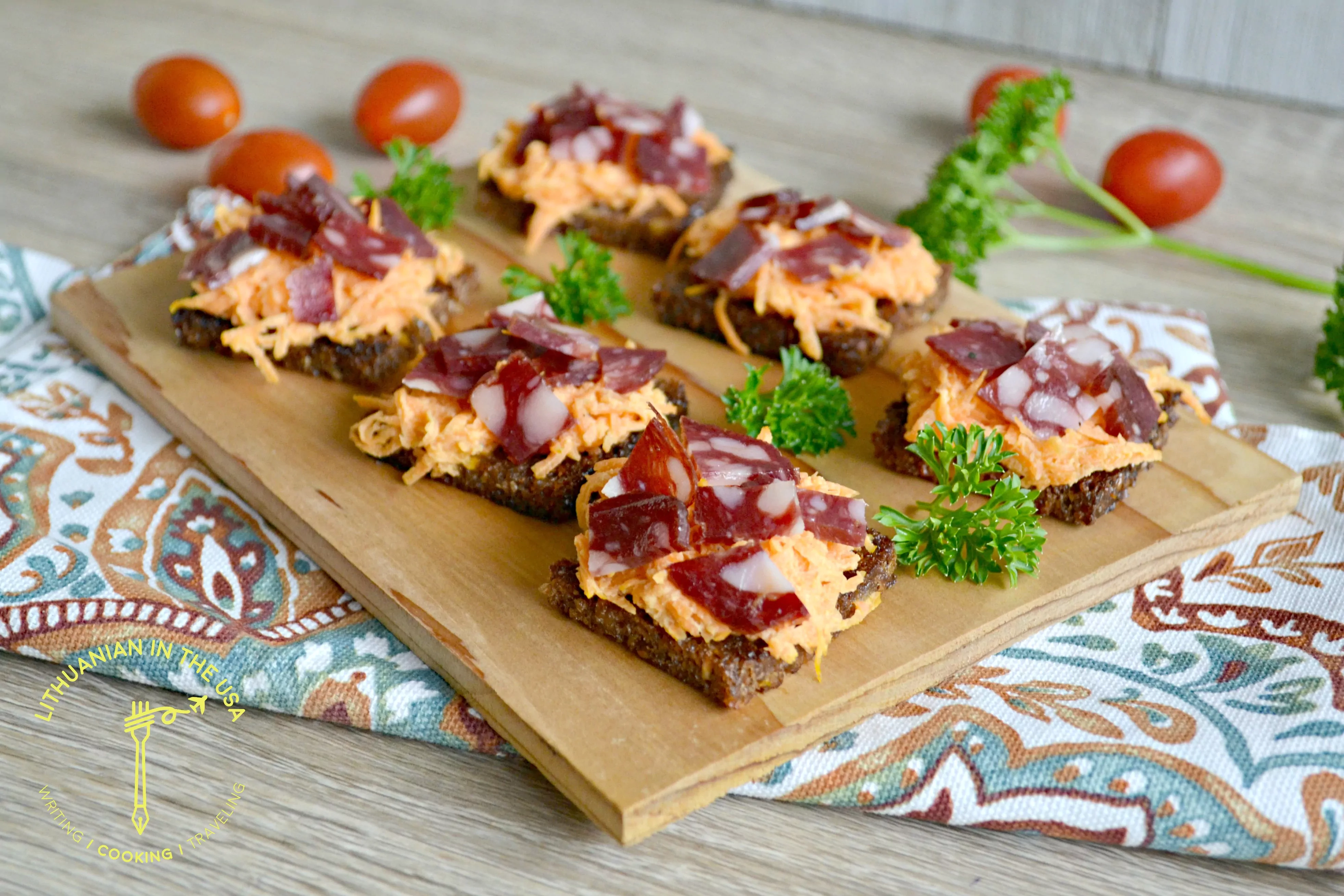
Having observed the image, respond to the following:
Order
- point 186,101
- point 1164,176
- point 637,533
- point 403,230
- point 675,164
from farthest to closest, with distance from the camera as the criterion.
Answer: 1. point 186,101
2. point 1164,176
3. point 675,164
4. point 403,230
5. point 637,533

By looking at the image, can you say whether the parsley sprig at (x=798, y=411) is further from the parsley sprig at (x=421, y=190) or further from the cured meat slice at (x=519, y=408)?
the parsley sprig at (x=421, y=190)

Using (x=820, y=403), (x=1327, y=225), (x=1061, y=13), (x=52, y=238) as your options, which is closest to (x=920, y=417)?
(x=820, y=403)

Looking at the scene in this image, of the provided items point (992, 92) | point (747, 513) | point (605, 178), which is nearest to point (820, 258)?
point (605, 178)

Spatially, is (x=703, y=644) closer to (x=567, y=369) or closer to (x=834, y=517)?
(x=834, y=517)

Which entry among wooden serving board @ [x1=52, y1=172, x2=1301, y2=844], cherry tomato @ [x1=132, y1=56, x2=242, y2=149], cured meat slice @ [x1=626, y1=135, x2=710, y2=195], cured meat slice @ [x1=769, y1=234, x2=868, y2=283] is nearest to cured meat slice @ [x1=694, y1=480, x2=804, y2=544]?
wooden serving board @ [x1=52, y1=172, x2=1301, y2=844]

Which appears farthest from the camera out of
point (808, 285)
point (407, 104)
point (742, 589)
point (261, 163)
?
point (407, 104)

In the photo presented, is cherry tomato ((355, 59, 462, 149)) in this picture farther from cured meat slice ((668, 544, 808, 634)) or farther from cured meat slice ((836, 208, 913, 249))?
cured meat slice ((668, 544, 808, 634))
